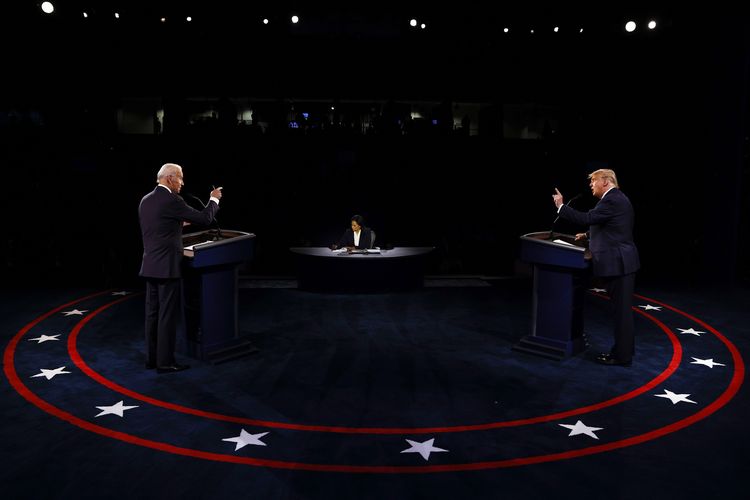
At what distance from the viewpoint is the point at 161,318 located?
5.39m

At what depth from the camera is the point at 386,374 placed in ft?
18.1

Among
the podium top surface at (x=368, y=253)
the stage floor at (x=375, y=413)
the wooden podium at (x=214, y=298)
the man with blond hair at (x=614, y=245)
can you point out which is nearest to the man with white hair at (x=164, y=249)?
the wooden podium at (x=214, y=298)

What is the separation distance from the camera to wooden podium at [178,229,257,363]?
572 cm

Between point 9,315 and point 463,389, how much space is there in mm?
6038

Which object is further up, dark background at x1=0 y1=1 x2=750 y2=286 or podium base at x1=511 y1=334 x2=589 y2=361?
dark background at x1=0 y1=1 x2=750 y2=286

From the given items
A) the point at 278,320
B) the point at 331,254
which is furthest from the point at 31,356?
the point at 331,254

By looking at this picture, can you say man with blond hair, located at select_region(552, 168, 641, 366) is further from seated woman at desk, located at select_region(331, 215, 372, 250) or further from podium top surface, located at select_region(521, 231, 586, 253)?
seated woman at desk, located at select_region(331, 215, 372, 250)

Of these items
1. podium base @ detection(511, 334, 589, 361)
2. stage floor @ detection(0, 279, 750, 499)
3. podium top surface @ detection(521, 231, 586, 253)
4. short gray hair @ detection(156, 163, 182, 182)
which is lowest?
stage floor @ detection(0, 279, 750, 499)

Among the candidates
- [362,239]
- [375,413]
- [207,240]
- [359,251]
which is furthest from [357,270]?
[375,413]

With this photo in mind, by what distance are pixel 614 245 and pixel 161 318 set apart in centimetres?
425

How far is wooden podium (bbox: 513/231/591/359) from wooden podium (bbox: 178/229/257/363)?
2.97 m

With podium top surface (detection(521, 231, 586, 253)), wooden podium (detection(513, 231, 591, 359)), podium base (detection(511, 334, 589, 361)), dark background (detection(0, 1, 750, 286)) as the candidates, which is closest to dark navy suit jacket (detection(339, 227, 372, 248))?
dark background (detection(0, 1, 750, 286))

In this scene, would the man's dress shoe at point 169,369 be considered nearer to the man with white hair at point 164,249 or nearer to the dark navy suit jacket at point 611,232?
the man with white hair at point 164,249

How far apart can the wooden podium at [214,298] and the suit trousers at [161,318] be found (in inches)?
10.6
